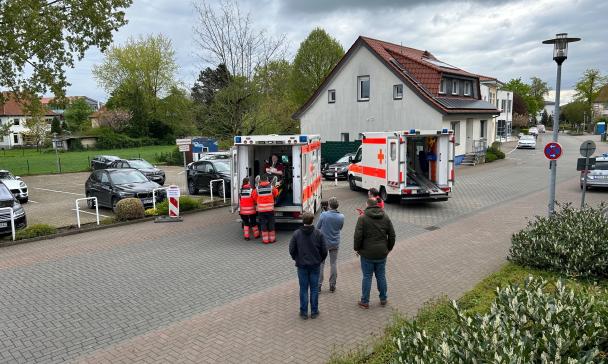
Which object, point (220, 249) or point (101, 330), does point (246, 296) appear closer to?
point (101, 330)

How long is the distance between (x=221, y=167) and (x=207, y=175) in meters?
0.72

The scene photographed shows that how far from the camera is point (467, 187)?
21156mm

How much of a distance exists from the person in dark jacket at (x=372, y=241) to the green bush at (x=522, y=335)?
2529 mm

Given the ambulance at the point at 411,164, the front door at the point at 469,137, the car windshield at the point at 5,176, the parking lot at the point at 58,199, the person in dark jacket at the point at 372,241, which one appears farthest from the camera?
the front door at the point at 469,137

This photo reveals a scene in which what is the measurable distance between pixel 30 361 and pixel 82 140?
68.3 meters

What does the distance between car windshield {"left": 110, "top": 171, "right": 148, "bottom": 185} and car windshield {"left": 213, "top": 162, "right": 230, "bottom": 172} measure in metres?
3.35

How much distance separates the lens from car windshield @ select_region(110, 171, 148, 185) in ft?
55.0

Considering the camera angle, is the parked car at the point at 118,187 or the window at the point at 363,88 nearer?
the parked car at the point at 118,187

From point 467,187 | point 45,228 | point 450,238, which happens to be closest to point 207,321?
point 450,238

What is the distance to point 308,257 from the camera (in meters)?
6.74

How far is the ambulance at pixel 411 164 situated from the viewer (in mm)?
15430

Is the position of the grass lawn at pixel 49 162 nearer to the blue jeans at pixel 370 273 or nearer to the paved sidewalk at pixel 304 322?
the paved sidewalk at pixel 304 322

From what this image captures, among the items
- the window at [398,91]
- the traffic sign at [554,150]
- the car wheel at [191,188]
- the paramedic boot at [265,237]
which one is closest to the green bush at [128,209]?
the paramedic boot at [265,237]

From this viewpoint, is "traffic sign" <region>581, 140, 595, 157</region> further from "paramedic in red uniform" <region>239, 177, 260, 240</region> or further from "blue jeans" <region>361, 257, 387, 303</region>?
"paramedic in red uniform" <region>239, 177, 260, 240</region>
